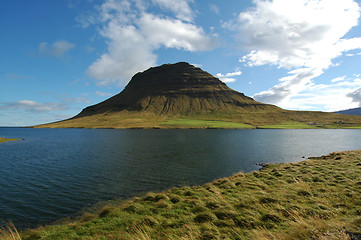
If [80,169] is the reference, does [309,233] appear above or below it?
above

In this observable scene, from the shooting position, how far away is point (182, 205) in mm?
14172

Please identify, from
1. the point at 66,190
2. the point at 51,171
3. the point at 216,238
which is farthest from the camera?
the point at 51,171

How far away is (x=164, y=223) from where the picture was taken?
36.2ft

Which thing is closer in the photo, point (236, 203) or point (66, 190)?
point (236, 203)

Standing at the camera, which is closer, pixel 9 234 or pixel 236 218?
pixel 236 218


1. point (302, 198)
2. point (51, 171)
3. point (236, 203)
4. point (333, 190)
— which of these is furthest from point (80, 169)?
point (333, 190)

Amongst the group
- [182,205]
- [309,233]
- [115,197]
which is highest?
[309,233]

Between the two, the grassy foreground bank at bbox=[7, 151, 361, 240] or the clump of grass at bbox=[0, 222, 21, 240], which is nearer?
the grassy foreground bank at bbox=[7, 151, 361, 240]

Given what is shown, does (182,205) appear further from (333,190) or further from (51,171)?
(51,171)

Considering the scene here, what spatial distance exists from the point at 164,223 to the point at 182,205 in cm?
335

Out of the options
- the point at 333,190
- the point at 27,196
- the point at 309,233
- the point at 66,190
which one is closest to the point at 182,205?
the point at 309,233

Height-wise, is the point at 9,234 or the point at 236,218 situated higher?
the point at 236,218

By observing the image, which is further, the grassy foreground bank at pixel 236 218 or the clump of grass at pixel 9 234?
the clump of grass at pixel 9 234

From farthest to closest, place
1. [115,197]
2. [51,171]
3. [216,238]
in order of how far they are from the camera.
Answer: [51,171], [115,197], [216,238]
